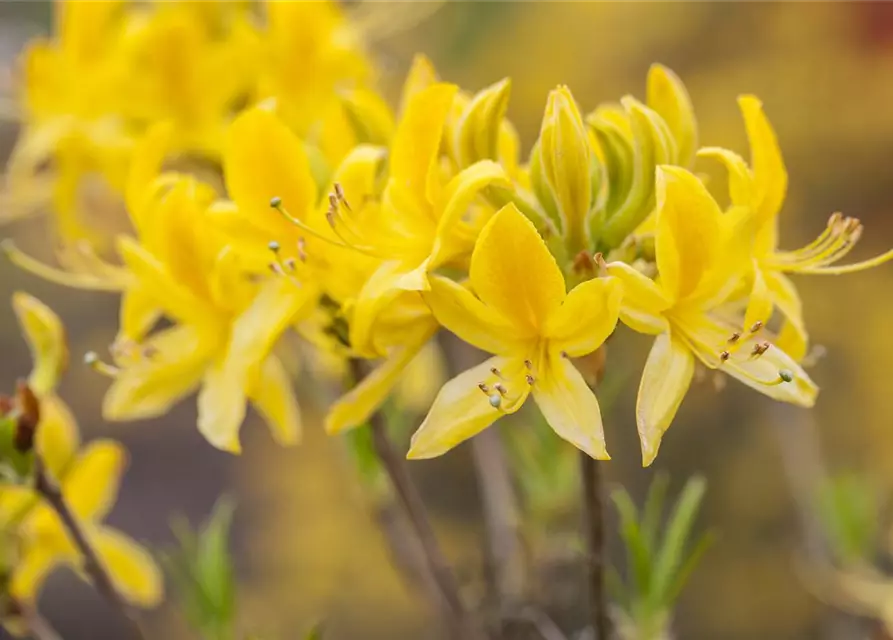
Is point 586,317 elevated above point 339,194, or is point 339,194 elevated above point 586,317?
point 339,194

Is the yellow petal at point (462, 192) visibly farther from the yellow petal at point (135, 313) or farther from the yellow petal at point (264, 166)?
the yellow petal at point (135, 313)

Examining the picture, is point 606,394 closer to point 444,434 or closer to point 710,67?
point 444,434

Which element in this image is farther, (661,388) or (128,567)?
(128,567)

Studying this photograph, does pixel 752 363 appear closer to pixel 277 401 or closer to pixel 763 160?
pixel 763 160

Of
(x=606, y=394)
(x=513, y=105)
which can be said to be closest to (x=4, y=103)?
(x=606, y=394)

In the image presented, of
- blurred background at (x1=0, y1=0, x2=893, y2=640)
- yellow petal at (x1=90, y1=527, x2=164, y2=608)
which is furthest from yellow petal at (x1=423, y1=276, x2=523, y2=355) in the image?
blurred background at (x1=0, y1=0, x2=893, y2=640)

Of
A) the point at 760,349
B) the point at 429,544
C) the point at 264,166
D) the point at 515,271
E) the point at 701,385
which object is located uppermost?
the point at 264,166

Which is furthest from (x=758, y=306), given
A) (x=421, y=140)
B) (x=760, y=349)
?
(x=421, y=140)
